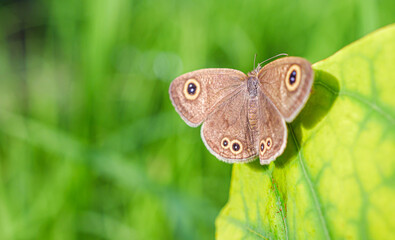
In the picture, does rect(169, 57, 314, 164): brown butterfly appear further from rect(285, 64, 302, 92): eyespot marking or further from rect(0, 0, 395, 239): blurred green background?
rect(0, 0, 395, 239): blurred green background

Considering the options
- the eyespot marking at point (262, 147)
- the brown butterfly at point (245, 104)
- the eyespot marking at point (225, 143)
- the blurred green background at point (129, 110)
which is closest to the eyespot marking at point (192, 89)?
the brown butterfly at point (245, 104)

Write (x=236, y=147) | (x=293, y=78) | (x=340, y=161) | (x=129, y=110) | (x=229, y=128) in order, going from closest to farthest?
(x=340, y=161) → (x=293, y=78) → (x=236, y=147) → (x=229, y=128) → (x=129, y=110)

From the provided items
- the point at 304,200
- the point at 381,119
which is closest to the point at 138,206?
the point at 304,200

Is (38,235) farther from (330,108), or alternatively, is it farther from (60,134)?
(330,108)

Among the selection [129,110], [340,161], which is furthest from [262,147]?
[129,110]

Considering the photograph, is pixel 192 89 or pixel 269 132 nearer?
pixel 269 132

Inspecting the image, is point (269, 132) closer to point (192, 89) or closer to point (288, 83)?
point (288, 83)
